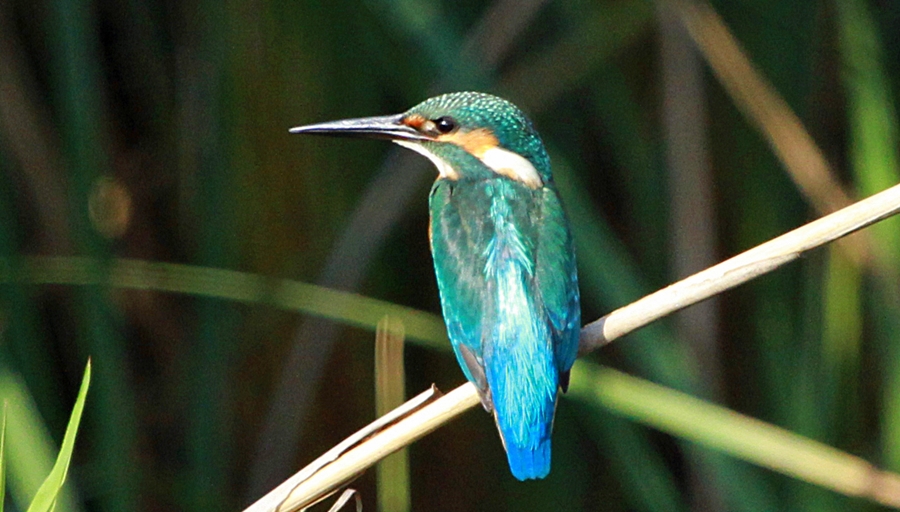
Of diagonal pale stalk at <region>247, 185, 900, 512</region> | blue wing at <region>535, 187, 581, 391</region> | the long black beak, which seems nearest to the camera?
diagonal pale stalk at <region>247, 185, 900, 512</region>

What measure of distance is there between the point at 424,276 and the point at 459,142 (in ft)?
1.57

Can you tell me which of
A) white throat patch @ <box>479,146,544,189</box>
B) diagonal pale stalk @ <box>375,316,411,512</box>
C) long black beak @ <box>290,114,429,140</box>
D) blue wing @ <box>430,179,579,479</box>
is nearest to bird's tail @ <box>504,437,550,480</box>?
blue wing @ <box>430,179,579,479</box>

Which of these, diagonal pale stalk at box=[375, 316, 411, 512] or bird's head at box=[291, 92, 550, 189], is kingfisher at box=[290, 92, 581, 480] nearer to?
bird's head at box=[291, 92, 550, 189]

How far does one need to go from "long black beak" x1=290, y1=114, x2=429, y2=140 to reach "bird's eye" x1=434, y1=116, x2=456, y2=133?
34mm

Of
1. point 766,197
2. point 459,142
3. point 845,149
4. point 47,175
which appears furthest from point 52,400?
point 845,149

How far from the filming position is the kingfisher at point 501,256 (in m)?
1.54

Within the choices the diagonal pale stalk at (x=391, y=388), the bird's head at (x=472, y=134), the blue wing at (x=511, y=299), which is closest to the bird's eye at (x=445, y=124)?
the bird's head at (x=472, y=134)

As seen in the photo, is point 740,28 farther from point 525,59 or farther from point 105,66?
point 105,66

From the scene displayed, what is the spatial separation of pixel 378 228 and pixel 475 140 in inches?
11.0

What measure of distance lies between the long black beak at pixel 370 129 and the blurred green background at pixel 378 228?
119 mm

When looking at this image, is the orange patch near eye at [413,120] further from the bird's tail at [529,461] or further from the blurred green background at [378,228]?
the bird's tail at [529,461]

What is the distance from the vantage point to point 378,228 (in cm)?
209

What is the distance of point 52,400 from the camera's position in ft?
6.79

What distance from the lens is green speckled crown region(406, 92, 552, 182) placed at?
1.92m
